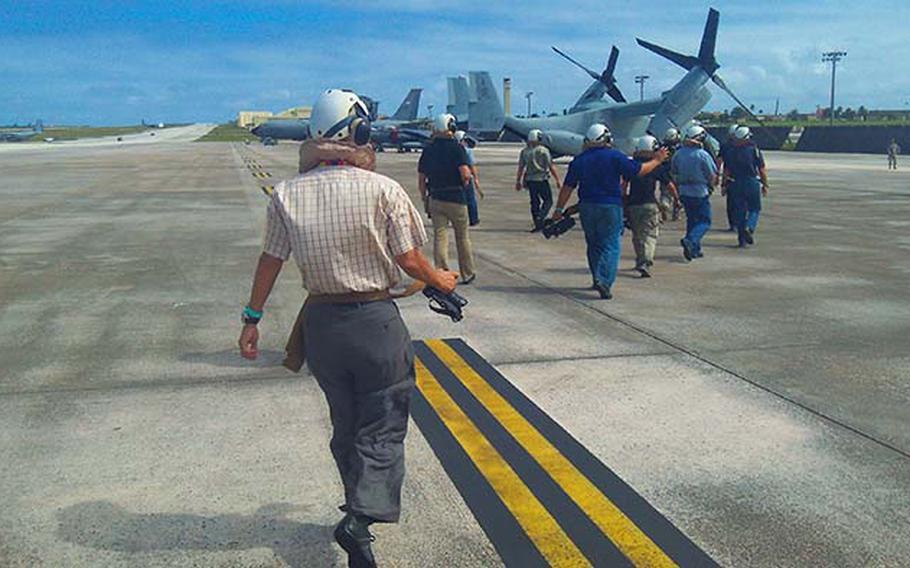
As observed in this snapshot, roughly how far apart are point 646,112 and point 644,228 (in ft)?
87.8

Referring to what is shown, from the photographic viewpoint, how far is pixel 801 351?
6.73 m

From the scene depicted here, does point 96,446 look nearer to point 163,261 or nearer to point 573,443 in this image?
point 573,443

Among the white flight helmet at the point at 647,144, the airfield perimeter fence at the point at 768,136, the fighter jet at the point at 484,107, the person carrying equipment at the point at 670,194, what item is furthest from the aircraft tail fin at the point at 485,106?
the white flight helmet at the point at 647,144

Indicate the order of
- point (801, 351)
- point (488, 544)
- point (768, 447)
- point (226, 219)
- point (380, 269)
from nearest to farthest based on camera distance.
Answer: point (380, 269)
point (488, 544)
point (768, 447)
point (801, 351)
point (226, 219)

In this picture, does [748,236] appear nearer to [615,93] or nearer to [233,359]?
[233,359]

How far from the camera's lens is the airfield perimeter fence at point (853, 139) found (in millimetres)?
54938

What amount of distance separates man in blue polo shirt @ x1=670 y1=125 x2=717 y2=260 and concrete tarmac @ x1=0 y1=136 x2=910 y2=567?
46cm

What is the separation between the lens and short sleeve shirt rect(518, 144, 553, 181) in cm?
1423

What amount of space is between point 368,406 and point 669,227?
1329 cm

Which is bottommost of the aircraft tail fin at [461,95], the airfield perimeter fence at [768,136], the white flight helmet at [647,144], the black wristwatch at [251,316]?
the black wristwatch at [251,316]

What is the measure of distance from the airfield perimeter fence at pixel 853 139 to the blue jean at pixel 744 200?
161 ft

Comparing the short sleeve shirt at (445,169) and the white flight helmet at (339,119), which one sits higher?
the white flight helmet at (339,119)

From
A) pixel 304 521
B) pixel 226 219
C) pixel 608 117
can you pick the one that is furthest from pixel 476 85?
pixel 304 521

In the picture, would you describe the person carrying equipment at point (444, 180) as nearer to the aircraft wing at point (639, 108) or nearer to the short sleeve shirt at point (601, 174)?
the short sleeve shirt at point (601, 174)
